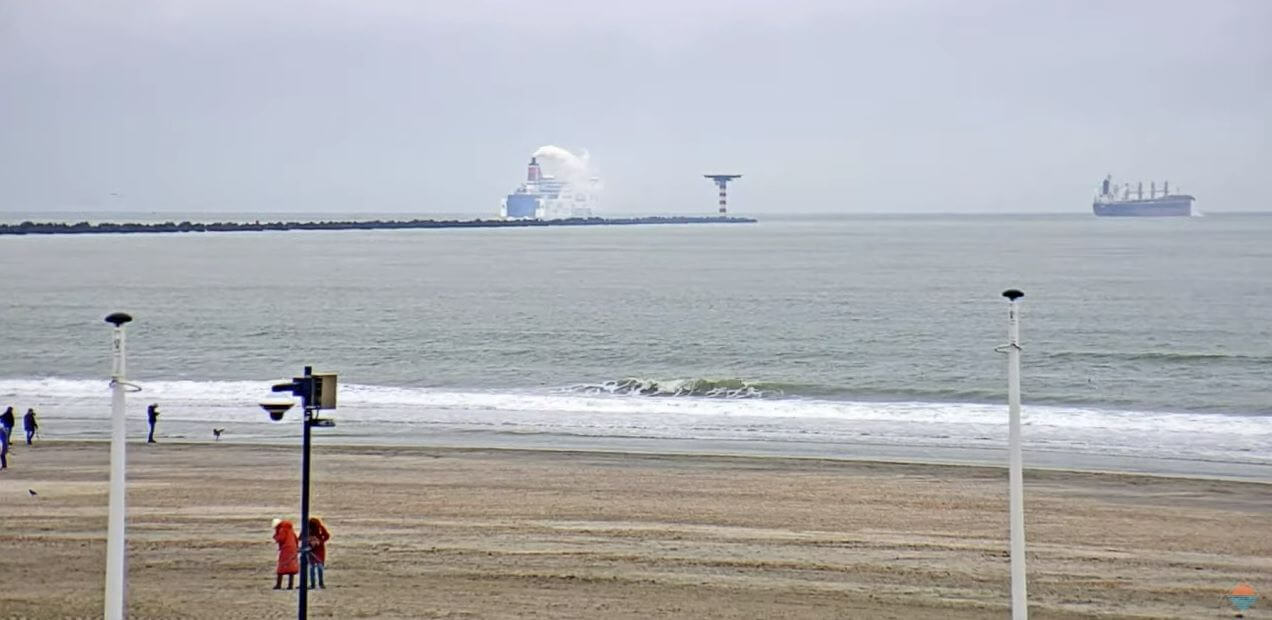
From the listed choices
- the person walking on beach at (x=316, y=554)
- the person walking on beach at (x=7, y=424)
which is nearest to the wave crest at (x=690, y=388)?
the person walking on beach at (x=7, y=424)

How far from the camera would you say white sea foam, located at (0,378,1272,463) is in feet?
87.9

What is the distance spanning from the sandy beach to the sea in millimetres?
2473

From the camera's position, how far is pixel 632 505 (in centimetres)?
1919

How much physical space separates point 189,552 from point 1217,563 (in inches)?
463

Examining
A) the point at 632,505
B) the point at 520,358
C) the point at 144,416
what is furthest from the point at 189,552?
the point at 520,358

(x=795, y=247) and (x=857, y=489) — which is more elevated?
(x=795, y=247)

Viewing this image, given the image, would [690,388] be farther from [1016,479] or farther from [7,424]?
[1016,479]

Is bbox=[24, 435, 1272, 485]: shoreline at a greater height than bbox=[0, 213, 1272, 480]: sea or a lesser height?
lesser

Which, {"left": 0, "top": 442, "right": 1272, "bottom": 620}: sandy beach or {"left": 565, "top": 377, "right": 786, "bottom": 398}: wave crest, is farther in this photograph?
{"left": 565, "top": 377, "right": 786, "bottom": 398}: wave crest

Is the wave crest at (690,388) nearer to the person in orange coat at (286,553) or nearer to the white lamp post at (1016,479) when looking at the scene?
the person in orange coat at (286,553)

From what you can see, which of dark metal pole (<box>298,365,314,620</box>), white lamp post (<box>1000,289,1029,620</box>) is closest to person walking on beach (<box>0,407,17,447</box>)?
dark metal pole (<box>298,365,314,620</box>)

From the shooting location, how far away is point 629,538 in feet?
55.6

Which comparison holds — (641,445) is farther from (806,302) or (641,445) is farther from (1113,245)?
(1113,245)

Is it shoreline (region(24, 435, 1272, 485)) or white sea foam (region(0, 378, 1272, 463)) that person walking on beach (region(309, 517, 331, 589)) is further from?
white sea foam (region(0, 378, 1272, 463))
